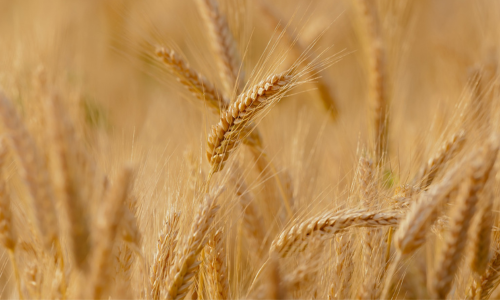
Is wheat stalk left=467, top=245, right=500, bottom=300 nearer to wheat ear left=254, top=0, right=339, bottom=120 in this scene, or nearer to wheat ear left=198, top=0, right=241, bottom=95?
wheat ear left=198, top=0, right=241, bottom=95

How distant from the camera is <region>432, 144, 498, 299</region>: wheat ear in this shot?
1.00 m

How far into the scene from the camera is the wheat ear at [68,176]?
0.88m

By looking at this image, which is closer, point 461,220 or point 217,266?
point 461,220

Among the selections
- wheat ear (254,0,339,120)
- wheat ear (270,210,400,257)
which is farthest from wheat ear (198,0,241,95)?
wheat ear (270,210,400,257)

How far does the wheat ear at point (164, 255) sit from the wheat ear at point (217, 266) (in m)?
0.13

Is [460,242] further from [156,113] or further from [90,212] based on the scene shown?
[156,113]

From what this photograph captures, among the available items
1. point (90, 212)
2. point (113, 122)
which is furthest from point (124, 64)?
point (90, 212)

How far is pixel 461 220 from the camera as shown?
103 cm

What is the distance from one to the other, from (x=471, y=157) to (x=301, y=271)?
21.5 inches

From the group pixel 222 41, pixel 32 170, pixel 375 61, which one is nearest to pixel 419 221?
pixel 32 170

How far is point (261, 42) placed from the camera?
13.2ft

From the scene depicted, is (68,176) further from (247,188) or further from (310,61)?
(310,61)

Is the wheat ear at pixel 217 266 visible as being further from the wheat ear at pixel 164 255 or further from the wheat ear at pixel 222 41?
the wheat ear at pixel 222 41

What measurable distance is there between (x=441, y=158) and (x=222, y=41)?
3.19ft
